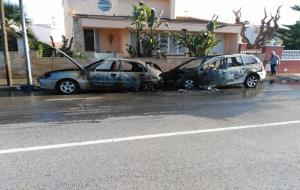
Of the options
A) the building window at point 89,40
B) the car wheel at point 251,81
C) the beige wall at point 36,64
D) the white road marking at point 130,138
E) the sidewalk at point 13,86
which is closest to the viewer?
the white road marking at point 130,138

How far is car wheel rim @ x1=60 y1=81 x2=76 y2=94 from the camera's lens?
11.6 m

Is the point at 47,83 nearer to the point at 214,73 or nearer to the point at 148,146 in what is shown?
the point at 214,73

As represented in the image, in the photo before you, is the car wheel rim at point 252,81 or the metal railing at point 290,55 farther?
the metal railing at point 290,55

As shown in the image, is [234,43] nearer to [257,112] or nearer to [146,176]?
[257,112]

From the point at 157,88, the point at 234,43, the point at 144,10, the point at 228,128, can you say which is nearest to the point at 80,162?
the point at 228,128

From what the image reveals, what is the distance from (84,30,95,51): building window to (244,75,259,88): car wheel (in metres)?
11.7

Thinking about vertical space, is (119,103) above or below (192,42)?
below

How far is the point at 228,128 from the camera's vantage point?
268 inches

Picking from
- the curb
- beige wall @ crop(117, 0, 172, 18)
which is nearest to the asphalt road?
the curb

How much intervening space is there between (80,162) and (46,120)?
2863 millimetres

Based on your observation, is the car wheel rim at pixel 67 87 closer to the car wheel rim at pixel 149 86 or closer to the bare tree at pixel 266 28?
the car wheel rim at pixel 149 86

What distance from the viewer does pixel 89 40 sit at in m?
22.3

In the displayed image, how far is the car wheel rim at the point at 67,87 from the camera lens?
38.2 feet

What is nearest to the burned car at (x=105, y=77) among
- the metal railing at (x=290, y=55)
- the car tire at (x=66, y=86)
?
the car tire at (x=66, y=86)
